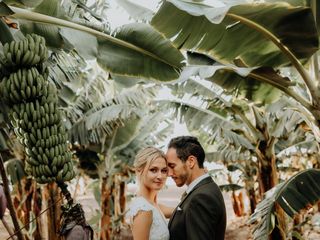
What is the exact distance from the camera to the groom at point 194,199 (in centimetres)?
184

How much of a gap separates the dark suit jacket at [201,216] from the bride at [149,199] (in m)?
0.08

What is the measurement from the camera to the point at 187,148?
6.64ft

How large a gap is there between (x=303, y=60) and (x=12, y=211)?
2.37 meters

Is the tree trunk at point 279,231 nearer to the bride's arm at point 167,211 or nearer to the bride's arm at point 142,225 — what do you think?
the bride's arm at point 167,211

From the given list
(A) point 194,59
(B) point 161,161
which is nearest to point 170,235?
(B) point 161,161

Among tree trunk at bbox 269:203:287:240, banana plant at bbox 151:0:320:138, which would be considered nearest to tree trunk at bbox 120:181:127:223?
tree trunk at bbox 269:203:287:240

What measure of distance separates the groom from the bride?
0.05 metres

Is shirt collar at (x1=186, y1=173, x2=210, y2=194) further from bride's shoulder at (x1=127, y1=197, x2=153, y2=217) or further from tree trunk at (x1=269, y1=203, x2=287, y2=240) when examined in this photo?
tree trunk at (x1=269, y1=203, x2=287, y2=240)

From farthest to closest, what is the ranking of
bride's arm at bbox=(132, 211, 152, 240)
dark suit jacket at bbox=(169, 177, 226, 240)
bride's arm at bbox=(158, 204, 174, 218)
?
bride's arm at bbox=(158, 204, 174, 218) → bride's arm at bbox=(132, 211, 152, 240) → dark suit jacket at bbox=(169, 177, 226, 240)

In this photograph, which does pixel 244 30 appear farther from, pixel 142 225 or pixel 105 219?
pixel 105 219

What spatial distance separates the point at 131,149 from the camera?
352 inches

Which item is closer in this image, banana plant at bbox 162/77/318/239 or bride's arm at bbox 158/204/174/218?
bride's arm at bbox 158/204/174/218

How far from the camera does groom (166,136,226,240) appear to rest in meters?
1.84

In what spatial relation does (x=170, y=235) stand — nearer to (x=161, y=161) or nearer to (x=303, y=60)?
(x=161, y=161)
